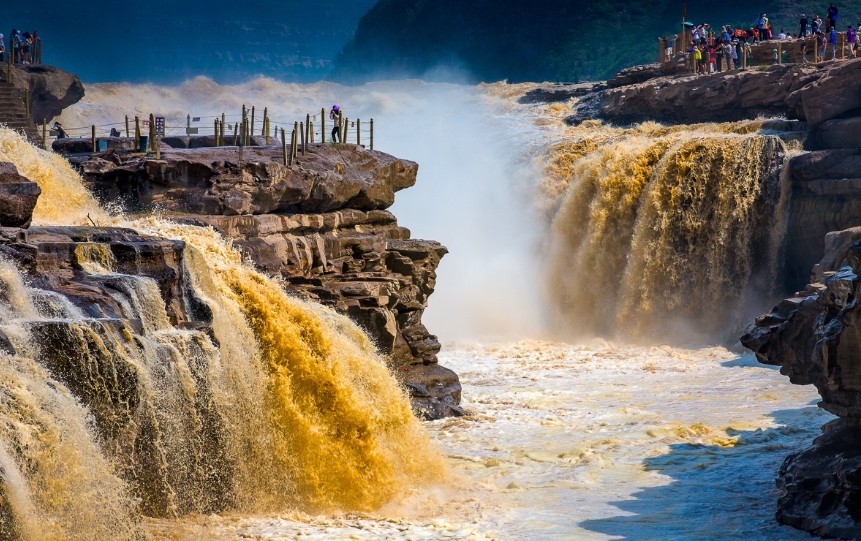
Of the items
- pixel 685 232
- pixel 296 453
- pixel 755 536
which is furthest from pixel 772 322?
pixel 685 232

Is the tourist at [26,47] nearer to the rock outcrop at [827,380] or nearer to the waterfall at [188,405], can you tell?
the waterfall at [188,405]

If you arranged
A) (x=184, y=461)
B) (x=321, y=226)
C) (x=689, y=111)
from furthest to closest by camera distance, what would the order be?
(x=689, y=111)
(x=321, y=226)
(x=184, y=461)

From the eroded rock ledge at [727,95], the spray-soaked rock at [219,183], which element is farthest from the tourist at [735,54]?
the spray-soaked rock at [219,183]

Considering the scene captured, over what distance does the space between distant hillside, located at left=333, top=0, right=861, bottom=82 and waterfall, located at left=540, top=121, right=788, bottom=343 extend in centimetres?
3824

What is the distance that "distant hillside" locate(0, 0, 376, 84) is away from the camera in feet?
271

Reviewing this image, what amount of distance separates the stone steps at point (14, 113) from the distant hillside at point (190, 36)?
50163 millimetres

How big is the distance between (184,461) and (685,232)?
20.2m

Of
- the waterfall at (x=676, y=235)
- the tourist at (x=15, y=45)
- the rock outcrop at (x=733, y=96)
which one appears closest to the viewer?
the waterfall at (x=676, y=235)

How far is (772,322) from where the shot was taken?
17656mm

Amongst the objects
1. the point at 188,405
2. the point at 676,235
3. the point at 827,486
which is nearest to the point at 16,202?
the point at 188,405

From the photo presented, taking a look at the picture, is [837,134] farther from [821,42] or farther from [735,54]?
[735,54]

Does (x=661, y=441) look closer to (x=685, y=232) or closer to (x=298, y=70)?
(x=685, y=232)

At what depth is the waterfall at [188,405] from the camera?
1272 centimetres

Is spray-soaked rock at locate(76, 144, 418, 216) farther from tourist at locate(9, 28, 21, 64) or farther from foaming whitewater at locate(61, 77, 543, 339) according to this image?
tourist at locate(9, 28, 21, 64)
